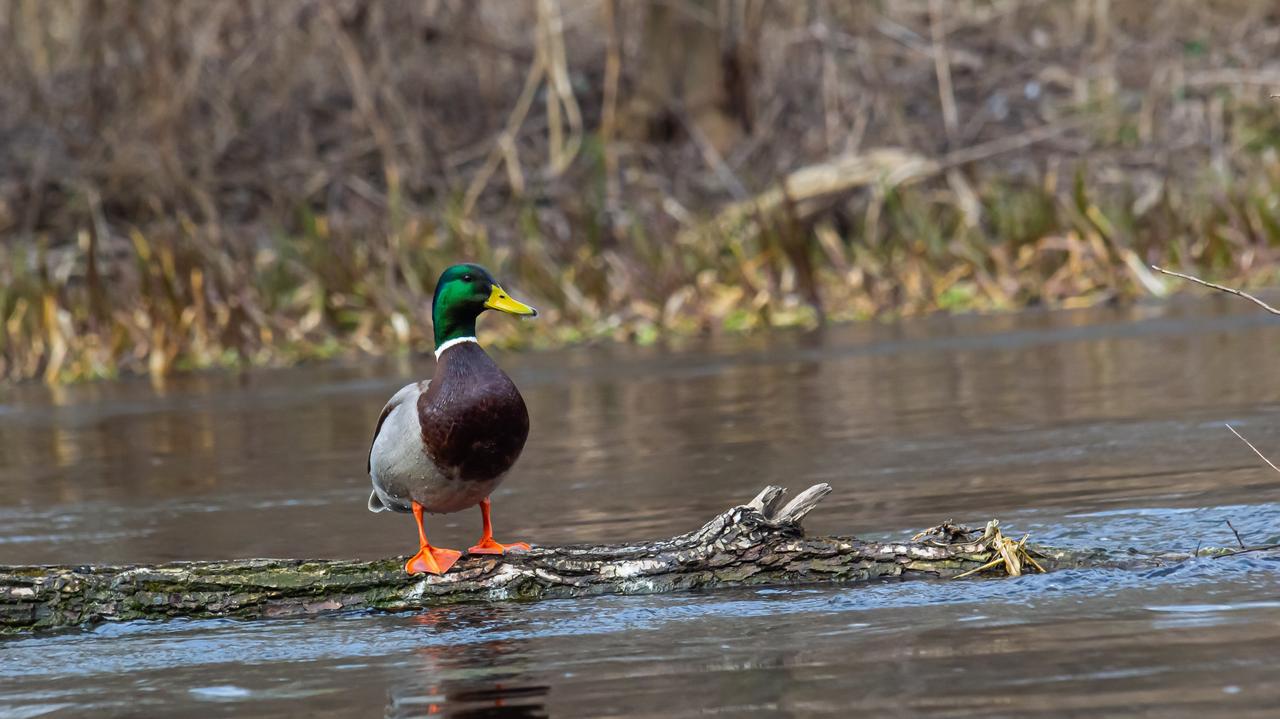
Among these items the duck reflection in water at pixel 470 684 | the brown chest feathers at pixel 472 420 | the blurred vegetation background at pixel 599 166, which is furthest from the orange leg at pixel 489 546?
the blurred vegetation background at pixel 599 166

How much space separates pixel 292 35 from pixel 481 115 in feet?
8.26

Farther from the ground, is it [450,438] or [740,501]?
[450,438]

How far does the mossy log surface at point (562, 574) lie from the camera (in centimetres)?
549

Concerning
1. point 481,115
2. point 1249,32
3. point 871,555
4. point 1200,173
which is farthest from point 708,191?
point 871,555

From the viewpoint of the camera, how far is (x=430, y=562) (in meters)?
Answer: 5.62

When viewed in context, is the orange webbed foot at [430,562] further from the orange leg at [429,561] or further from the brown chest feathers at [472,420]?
the brown chest feathers at [472,420]

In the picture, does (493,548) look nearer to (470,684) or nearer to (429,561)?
(429,561)

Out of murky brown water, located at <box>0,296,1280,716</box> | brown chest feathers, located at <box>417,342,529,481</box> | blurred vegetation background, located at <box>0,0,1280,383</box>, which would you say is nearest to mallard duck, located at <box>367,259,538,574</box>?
brown chest feathers, located at <box>417,342,529,481</box>

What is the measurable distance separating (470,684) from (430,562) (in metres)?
1.04

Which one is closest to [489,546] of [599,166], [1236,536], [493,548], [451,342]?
[493,548]

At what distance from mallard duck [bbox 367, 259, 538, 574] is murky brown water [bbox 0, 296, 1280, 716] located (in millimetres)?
352

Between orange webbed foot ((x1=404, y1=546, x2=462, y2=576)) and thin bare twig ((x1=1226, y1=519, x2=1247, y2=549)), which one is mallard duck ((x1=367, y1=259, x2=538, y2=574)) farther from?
thin bare twig ((x1=1226, y1=519, x2=1247, y2=549))

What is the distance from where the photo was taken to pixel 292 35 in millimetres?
21938

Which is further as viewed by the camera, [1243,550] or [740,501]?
[740,501]
